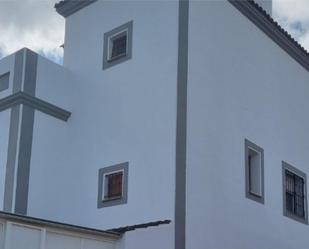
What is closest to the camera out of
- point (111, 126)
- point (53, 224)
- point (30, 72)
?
point (53, 224)

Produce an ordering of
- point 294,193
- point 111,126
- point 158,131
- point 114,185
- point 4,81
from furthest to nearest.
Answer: point 294,193 → point 4,81 → point 111,126 → point 114,185 → point 158,131

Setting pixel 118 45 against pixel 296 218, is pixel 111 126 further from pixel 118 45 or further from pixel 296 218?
pixel 296 218

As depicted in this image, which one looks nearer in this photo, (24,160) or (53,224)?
(53,224)

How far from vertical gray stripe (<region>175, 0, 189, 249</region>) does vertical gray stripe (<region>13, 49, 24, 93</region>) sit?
4.14 metres

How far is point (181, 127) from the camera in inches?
564

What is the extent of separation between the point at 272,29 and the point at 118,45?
14.6ft

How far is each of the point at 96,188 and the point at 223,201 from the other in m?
3.06

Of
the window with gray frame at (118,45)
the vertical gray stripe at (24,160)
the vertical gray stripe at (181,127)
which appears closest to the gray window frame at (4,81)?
the vertical gray stripe at (24,160)

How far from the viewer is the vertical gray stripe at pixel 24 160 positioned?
15586mm

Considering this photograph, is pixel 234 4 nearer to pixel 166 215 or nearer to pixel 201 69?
pixel 201 69

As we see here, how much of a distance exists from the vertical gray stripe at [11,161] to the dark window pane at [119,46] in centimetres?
279

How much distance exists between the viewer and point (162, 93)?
591 inches

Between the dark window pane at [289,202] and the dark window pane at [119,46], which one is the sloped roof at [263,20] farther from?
the dark window pane at [289,202]

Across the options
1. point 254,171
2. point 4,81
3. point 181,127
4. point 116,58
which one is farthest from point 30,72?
point 254,171
